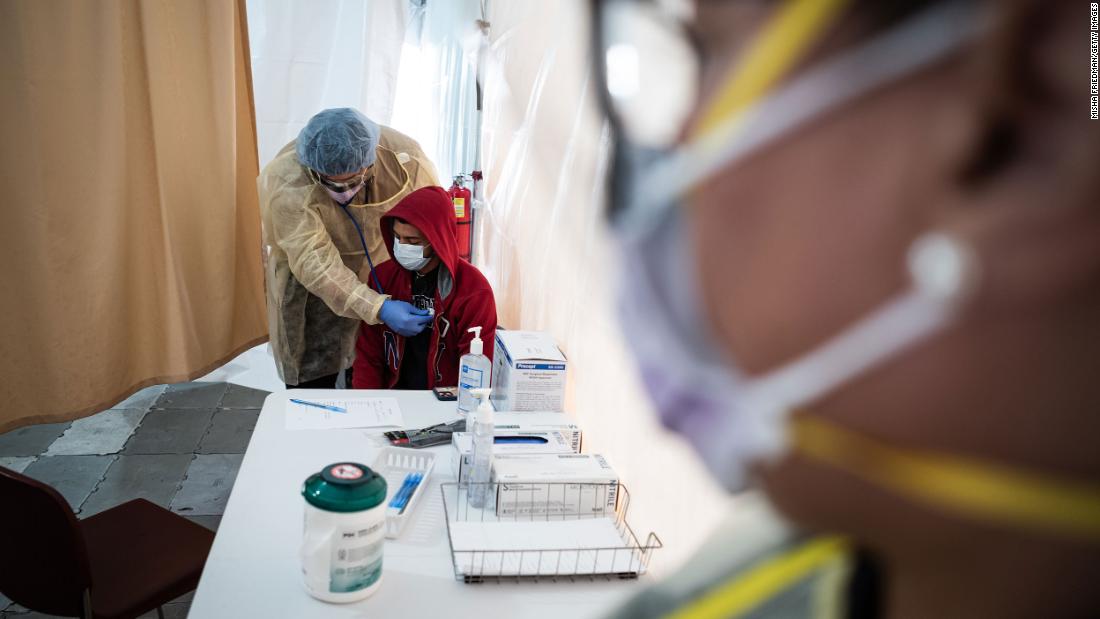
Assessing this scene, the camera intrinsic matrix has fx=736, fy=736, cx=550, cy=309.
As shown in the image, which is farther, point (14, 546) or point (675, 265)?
point (14, 546)

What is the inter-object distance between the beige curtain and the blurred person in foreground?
2.28 metres

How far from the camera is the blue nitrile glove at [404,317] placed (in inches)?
90.7

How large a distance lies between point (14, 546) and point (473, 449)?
89cm

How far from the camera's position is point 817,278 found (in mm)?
323

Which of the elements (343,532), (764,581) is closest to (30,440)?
(343,532)

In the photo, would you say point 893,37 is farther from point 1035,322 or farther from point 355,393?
point 355,393

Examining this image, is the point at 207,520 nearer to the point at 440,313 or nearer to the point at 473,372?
the point at 440,313

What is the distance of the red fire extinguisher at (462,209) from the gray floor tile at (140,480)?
1.47 meters

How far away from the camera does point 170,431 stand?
3248 mm

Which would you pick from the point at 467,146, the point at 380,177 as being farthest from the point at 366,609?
the point at 467,146

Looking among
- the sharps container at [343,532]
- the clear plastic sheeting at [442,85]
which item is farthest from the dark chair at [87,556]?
the clear plastic sheeting at [442,85]

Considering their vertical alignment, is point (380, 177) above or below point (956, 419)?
below

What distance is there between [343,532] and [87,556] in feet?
2.34
